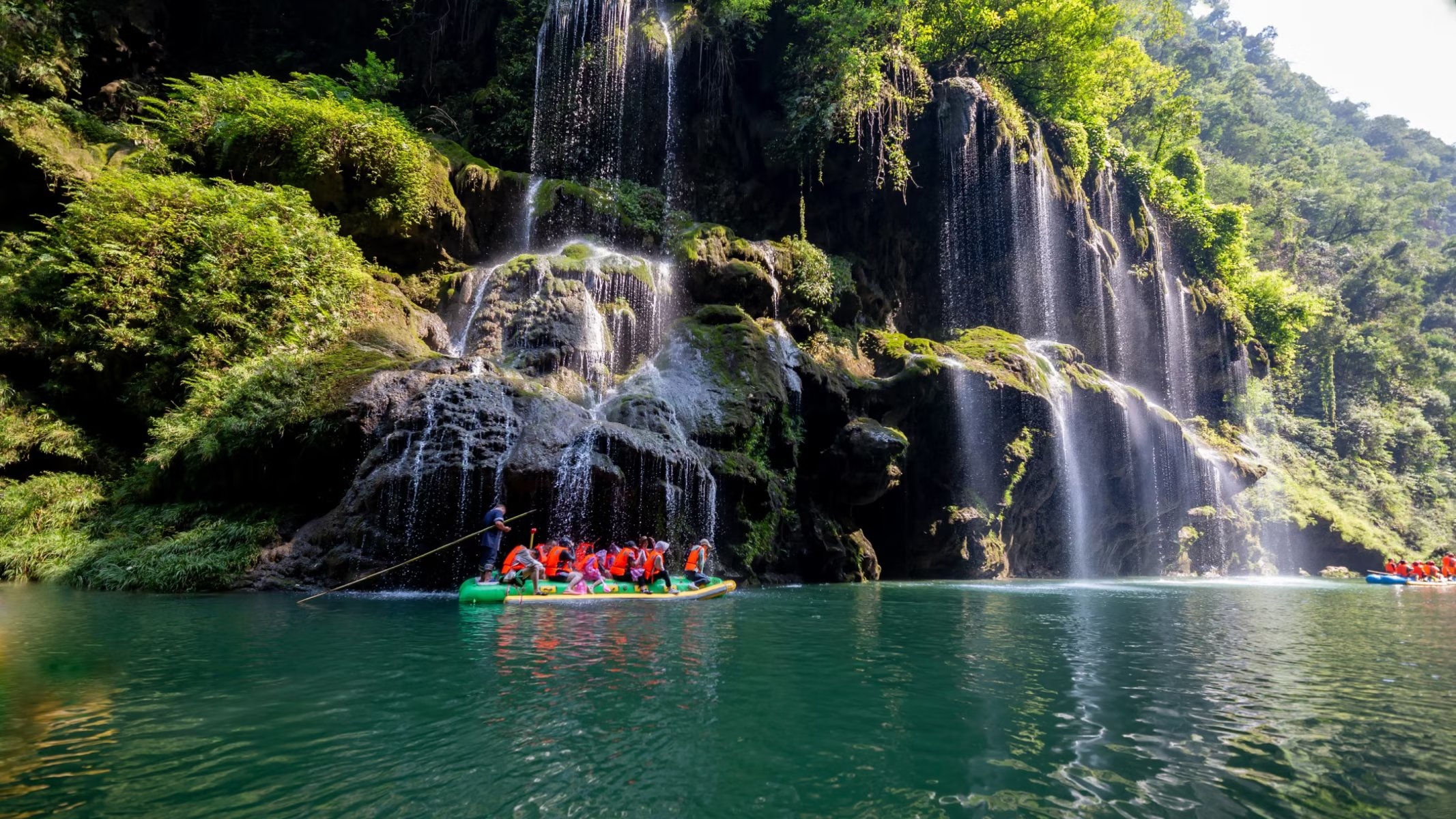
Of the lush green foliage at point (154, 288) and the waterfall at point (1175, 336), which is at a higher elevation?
the waterfall at point (1175, 336)

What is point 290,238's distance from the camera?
539 inches

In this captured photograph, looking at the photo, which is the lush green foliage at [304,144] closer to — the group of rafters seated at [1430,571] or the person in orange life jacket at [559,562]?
the person in orange life jacket at [559,562]

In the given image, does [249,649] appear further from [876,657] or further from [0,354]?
[0,354]

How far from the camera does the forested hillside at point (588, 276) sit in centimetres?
1165

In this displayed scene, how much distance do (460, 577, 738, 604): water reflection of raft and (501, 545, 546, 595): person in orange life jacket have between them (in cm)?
14

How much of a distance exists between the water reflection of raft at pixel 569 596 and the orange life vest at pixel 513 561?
0.39 m

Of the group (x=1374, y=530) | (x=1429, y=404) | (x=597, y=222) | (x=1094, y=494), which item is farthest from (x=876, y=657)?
(x=1429, y=404)

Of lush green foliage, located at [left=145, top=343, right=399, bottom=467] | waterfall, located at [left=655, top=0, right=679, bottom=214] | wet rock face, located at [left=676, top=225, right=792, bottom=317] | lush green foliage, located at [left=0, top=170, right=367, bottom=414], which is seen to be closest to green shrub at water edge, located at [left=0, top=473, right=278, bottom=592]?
lush green foliage, located at [left=145, top=343, right=399, bottom=467]

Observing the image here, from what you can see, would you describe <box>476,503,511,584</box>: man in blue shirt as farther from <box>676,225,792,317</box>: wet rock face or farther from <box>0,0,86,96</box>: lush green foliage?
<box>0,0,86,96</box>: lush green foliage

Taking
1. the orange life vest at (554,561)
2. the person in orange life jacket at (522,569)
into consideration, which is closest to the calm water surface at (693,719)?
the person in orange life jacket at (522,569)

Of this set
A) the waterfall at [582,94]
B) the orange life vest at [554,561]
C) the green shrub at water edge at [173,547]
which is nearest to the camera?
the green shrub at water edge at [173,547]

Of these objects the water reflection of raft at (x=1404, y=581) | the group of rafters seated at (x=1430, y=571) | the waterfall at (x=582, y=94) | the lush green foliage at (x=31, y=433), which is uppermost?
the waterfall at (x=582, y=94)

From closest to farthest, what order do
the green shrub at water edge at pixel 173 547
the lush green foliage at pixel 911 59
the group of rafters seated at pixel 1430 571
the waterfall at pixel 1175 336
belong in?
the green shrub at water edge at pixel 173 547
the lush green foliage at pixel 911 59
the group of rafters seated at pixel 1430 571
the waterfall at pixel 1175 336

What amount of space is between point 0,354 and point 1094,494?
27.7 m
